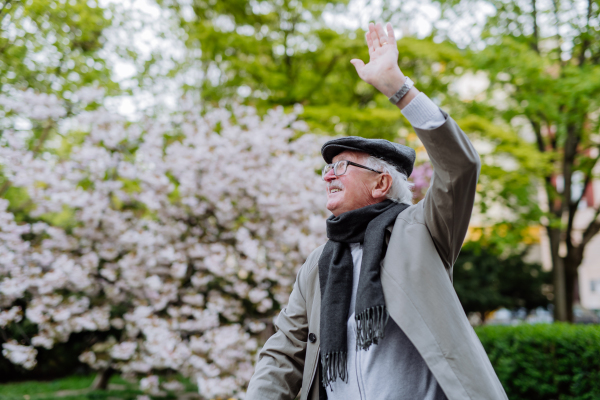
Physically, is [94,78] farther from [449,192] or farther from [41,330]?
[449,192]

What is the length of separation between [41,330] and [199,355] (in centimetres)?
208

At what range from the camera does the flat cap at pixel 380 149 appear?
6.46 feet

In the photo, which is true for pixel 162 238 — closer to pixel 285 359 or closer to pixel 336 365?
pixel 285 359

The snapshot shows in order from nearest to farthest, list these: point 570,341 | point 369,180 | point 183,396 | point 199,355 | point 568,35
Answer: point 369,180 < point 570,341 < point 199,355 < point 183,396 < point 568,35

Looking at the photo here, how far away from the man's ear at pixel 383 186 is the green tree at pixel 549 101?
807 cm

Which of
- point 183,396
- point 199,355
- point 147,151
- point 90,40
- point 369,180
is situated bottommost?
point 183,396

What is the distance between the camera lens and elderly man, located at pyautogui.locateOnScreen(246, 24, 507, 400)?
4.92ft

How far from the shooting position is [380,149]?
77.6 inches

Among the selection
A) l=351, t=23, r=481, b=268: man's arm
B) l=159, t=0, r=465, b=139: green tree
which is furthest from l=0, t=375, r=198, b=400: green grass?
l=351, t=23, r=481, b=268: man's arm

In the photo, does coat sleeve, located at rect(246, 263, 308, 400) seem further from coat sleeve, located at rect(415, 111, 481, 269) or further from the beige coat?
coat sleeve, located at rect(415, 111, 481, 269)

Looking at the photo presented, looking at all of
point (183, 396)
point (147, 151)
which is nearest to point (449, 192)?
point (147, 151)

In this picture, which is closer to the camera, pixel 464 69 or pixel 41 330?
pixel 41 330

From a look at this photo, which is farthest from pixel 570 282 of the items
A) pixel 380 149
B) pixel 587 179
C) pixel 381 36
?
pixel 381 36

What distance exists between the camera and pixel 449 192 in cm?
150
